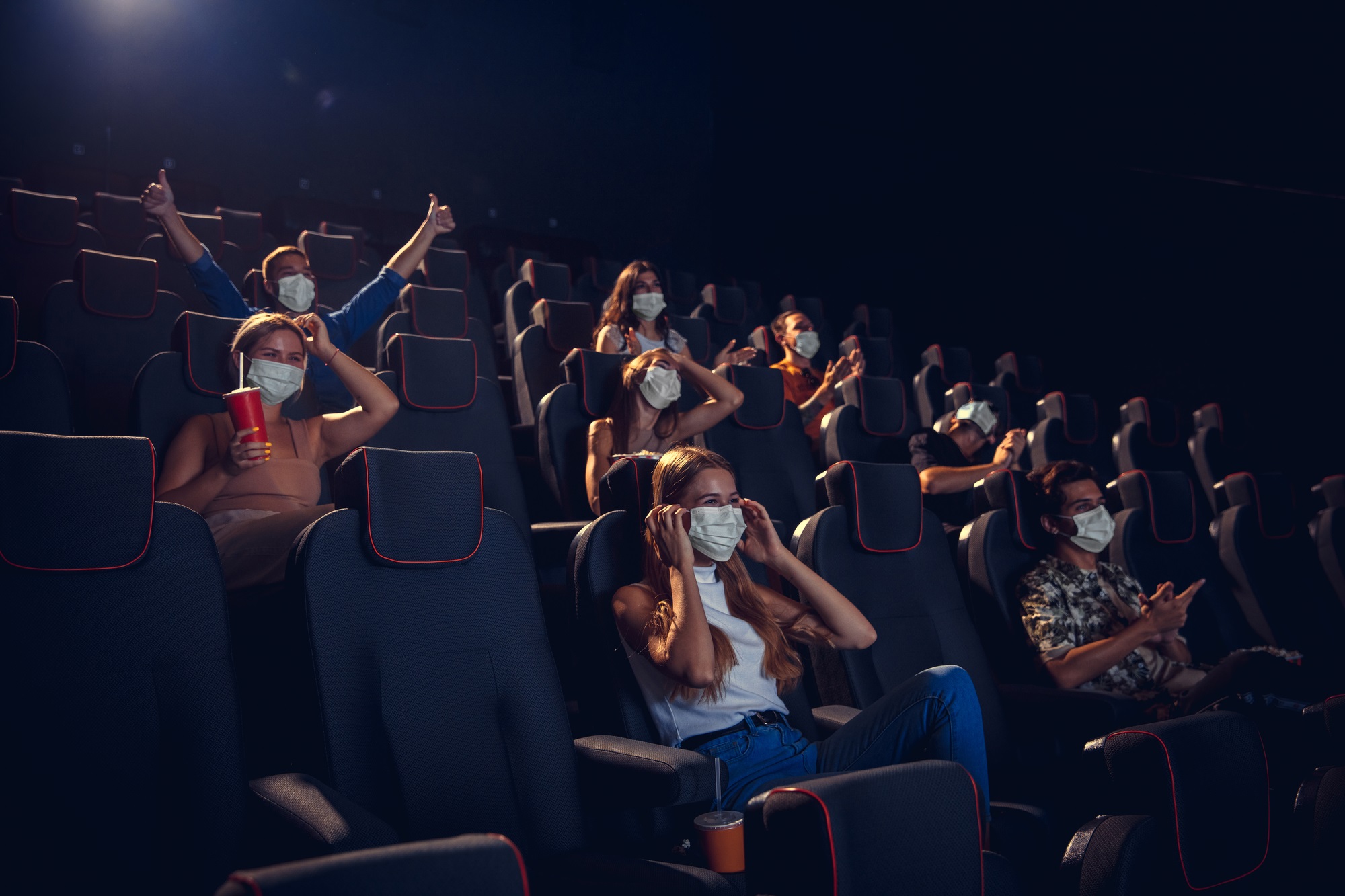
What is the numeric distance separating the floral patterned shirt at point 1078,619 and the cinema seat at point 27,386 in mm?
2229

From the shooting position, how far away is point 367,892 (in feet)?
2.62

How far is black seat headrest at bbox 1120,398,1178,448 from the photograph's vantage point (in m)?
4.46

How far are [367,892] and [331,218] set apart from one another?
21.4 ft

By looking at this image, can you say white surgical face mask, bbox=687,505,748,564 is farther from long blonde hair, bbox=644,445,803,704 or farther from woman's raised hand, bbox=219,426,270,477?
woman's raised hand, bbox=219,426,270,477

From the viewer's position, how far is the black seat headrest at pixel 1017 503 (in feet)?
7.71

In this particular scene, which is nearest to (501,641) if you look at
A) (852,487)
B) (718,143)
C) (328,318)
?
(852,487)

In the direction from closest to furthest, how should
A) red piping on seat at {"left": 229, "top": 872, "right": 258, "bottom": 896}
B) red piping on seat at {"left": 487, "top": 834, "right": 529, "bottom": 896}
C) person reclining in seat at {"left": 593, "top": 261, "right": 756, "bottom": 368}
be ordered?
1. red piping on seat at {"left": 229, "top": 872, "right": 258, "bottom": 896}
2. red piping on seat at {"left": 487, "top": 834, "right": 529, "bottom": 896}
3. person reclining in seat at {"left": 593, "top": 261, "right": 756, "bottom": 368}

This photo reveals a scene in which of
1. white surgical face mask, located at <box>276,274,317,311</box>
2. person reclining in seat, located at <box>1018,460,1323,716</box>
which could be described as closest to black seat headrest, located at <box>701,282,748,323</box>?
white surgical face mask, located at <box>276,274,317,311</box>

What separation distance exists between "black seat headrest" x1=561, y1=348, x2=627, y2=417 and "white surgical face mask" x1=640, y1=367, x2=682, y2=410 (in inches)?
5.8

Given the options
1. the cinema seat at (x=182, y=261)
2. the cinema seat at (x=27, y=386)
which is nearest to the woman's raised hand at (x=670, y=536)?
the cinema seat at (x=27, y=386)

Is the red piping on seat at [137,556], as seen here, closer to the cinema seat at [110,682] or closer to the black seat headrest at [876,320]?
the cinema seat at [110,682]

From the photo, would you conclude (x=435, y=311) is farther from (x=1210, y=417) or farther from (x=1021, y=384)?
(x=1210, y=417)

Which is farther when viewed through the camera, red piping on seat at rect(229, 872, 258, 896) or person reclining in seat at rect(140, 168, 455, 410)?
person reclining in seat at rect(140, 168, 455, 410)

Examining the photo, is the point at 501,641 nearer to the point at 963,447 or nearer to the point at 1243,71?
the point at 963,447
